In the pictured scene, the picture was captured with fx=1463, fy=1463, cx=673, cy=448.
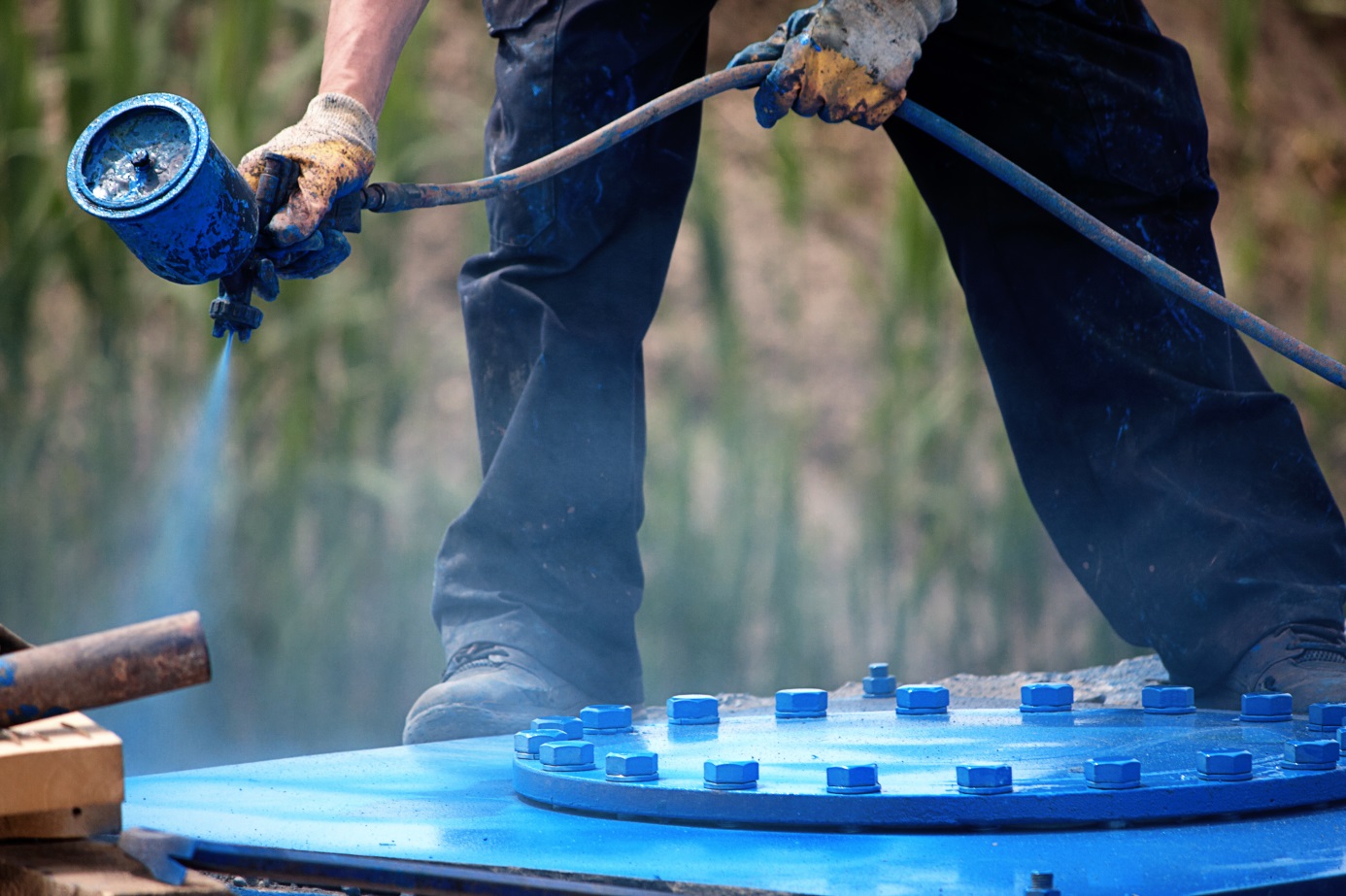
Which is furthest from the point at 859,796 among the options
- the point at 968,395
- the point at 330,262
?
the point at 968,395

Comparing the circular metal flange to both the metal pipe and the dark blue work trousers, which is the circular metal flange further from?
the metal pipe

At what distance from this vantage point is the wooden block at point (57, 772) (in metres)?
0.67

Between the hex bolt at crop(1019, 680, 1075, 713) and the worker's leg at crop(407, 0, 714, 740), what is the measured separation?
49 cm

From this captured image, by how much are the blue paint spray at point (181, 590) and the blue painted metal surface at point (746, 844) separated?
5.09ft

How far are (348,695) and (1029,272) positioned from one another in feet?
5.62

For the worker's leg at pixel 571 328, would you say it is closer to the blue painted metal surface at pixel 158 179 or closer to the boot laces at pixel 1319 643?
the blue painted metal surface at pixel 158 179

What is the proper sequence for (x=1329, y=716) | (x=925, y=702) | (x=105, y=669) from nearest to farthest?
(x=105, y=669), (x=1329, y=716), (x=925, y=702)

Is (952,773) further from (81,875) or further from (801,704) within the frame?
(81,875)

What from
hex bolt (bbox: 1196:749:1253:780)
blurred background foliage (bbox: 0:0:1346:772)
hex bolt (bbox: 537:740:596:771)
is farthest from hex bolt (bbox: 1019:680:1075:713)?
blurred background foliage (bbox: 0:0:1346:772)

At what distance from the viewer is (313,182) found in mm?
1211

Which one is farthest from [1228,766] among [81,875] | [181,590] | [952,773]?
[181,590]

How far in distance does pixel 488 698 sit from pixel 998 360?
2.33 ft

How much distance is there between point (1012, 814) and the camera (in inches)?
37.6

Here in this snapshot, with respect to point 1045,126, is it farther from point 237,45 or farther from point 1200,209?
point 237,45
